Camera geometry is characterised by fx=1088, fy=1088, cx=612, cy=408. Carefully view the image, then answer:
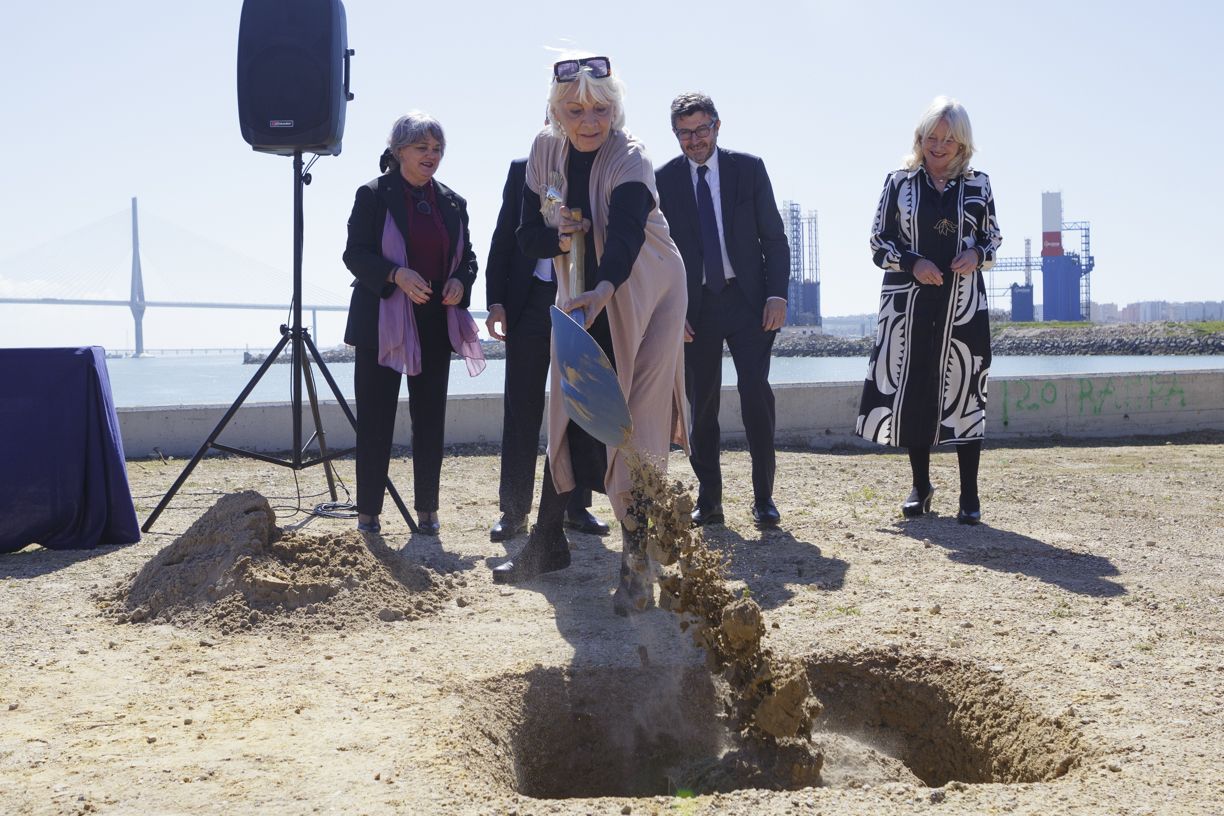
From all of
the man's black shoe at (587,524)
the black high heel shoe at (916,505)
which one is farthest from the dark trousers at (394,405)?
the black high heel shoe at (916,505)

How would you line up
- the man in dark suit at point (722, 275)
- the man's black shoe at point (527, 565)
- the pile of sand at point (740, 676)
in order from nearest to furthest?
the pile of sand at point (740, 676), the man's black shoe at point (527, 565), the man in dark suit at point (722, 275)

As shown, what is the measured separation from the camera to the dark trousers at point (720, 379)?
4.71m

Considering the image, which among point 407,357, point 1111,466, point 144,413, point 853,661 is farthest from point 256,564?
point 1111,466

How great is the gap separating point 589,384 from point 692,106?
6.29ft

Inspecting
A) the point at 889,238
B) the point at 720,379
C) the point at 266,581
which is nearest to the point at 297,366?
the point at 266,581

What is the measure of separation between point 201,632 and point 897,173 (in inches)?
136

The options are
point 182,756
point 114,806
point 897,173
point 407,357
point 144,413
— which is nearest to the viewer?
point 114,806

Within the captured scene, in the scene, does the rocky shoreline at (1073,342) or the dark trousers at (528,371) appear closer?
the dark trousers at (528,371)

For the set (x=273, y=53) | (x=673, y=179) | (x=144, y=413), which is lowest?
(x=144, y=413)

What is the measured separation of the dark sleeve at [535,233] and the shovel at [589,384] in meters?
0.26

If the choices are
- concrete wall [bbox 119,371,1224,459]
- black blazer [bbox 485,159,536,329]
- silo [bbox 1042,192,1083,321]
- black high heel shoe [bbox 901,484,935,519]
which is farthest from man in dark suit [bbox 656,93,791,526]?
silo [bbox 1042,192,1083,321]

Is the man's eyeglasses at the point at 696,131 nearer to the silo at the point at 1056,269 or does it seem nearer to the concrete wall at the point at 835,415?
the concrete wall at the point at 835,415

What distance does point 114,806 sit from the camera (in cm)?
204

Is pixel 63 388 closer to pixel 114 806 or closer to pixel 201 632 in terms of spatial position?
pixel 201 632
